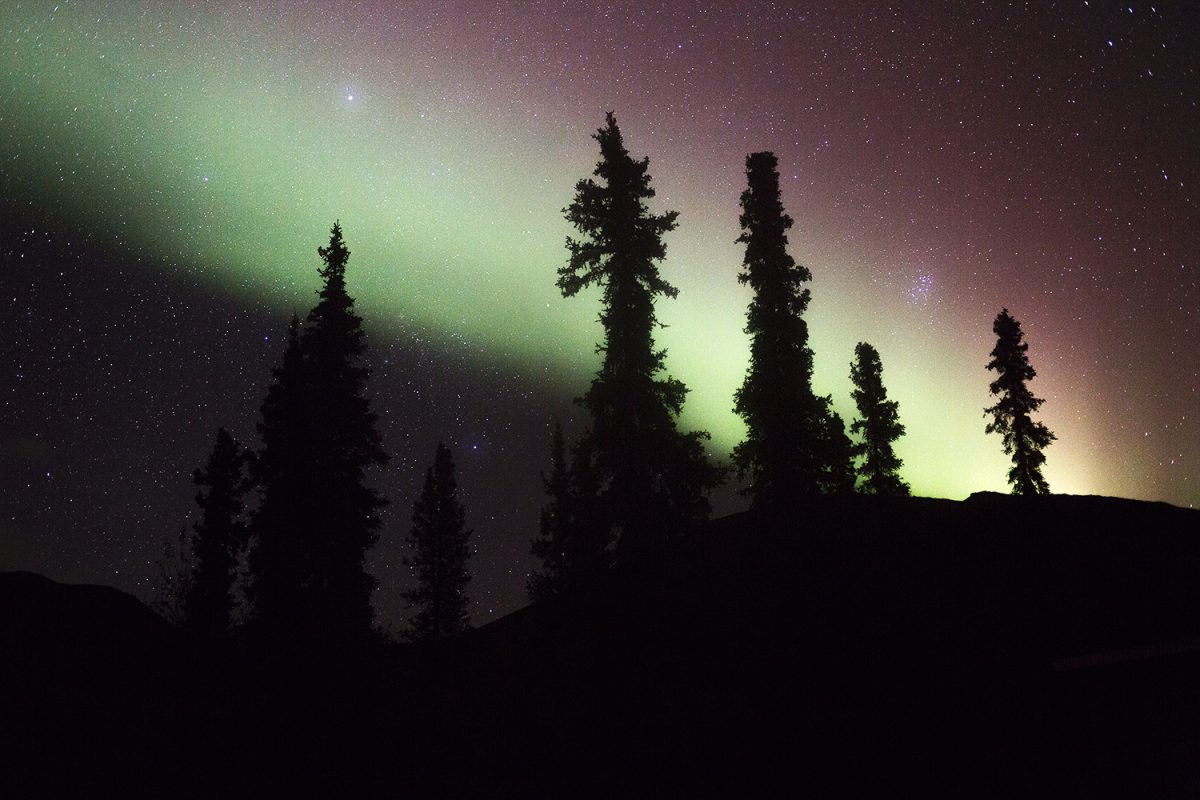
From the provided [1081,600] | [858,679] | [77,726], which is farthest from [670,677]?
[77,726]

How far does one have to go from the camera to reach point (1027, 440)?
34219 mm

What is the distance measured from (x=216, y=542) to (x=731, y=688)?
2940 cm

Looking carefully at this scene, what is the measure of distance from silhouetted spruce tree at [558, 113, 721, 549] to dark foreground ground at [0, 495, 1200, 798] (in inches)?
97.6

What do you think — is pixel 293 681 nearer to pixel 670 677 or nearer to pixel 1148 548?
pixel 670 677

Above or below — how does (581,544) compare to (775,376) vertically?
below

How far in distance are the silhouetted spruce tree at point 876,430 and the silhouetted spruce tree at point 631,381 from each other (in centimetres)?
1817

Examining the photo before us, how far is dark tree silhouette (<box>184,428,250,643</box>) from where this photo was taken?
1204 inches

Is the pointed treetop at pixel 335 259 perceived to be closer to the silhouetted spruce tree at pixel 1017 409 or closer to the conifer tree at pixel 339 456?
the conifer tree at pixel 339 456

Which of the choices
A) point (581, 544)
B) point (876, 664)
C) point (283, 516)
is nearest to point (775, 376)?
point (581, 544)

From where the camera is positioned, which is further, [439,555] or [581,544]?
[439,555]

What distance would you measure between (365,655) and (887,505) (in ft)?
58.0

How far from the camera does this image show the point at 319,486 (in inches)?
888

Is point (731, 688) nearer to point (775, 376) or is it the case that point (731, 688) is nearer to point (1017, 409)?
point (775, 376)

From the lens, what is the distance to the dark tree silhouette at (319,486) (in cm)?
2155
